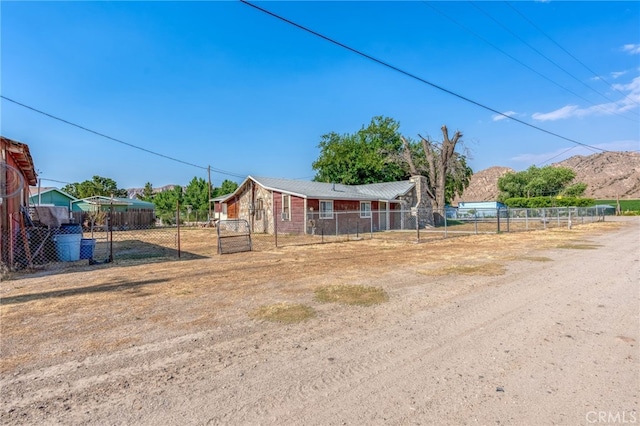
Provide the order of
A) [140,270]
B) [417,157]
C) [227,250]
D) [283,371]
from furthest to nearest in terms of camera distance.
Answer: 1. [417,157]
2. [227,250]
3. [140,270]
4. [283,371]

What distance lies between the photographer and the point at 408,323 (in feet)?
14.6

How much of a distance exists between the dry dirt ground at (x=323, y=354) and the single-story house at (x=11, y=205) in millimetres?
2410

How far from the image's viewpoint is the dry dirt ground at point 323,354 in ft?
8.26

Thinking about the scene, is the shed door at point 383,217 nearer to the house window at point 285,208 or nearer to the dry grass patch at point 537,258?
the house window at point 285,208

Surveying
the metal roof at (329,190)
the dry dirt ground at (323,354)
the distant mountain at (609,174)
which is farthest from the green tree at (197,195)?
the distant mountain at (609,174)

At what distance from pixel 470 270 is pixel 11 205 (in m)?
12.4

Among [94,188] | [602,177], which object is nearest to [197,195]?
[94,188]

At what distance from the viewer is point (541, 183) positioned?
6631 cm

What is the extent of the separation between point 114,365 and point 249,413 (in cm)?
173

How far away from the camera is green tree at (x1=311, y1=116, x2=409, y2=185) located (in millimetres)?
37719

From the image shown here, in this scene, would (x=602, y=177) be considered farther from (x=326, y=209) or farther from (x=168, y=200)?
(x=168, y=200)

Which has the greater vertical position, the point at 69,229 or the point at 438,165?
the point at 438,165

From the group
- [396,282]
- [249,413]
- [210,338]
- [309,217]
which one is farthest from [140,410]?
[309,217]

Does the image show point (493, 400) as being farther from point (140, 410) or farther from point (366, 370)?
point (140, 410)
